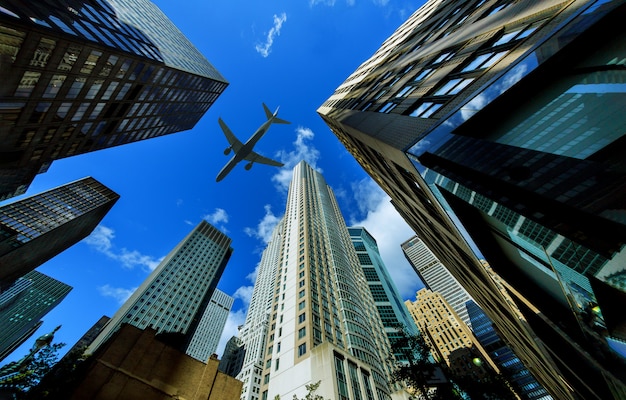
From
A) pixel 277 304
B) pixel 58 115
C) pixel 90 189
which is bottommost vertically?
pixel 277 304

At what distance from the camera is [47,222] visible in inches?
Result: 2901

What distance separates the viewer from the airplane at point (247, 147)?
4919cm

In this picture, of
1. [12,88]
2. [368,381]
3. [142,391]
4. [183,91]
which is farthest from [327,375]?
[183,91]

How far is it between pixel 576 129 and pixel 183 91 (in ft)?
228

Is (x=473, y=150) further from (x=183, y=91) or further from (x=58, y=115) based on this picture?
(x=183, y=91)

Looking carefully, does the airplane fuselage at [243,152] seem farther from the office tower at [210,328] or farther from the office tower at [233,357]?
the office tower at [210,328]

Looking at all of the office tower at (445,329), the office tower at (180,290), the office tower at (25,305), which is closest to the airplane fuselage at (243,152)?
the office tower at (180,290)

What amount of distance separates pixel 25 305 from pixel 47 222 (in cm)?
10582

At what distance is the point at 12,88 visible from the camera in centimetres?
2550

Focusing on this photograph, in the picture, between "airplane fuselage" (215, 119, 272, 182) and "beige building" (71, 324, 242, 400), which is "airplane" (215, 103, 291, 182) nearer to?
"airplane fuselage" (215, 119, 272, 182)

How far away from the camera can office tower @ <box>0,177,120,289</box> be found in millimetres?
62875

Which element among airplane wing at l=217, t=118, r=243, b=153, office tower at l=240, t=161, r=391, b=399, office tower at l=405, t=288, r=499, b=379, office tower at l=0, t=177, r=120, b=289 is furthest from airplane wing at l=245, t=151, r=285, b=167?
office tower at l=405, t=288, r=499, b=379

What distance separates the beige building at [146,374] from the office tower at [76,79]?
98.2 ft

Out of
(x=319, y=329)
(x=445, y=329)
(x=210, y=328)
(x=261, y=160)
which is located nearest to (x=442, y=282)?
(x=445, y=329)
